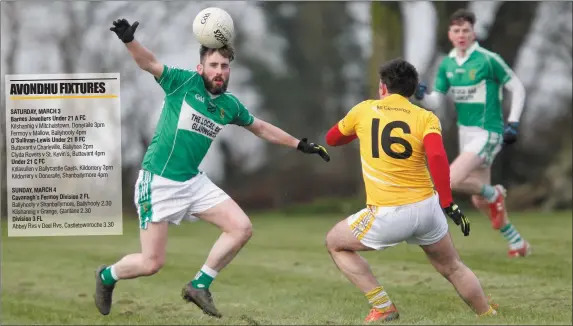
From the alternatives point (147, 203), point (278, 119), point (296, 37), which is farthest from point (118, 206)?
point (296, 37)

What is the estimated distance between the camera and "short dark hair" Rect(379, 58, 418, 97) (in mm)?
6176

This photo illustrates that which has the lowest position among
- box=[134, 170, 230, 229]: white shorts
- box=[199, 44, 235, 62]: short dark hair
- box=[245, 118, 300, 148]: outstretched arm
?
box=[134, 170, 230, 229]: white shorts

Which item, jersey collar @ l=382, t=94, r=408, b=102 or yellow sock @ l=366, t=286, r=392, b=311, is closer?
jersey collar @ l=382, t=94, r=408, b=102

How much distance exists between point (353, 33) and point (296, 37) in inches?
44.5

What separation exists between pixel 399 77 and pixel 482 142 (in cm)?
352

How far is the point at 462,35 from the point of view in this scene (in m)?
9.38

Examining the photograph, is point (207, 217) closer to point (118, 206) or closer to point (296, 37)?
point (118, 206)

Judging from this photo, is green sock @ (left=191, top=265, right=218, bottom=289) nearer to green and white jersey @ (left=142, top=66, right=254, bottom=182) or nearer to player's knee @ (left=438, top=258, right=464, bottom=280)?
green and white jersey @ (left=142, top=66, right=254, bottom=182)

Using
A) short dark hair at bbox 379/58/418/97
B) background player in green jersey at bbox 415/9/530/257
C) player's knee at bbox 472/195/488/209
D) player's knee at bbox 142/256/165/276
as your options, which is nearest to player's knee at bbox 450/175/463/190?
background player in green jersey at bbox 415/9/530/257

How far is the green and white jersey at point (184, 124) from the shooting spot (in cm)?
650

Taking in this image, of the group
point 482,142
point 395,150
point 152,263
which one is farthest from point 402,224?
point 482,142

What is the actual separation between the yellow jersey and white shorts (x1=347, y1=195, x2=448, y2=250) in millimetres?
54

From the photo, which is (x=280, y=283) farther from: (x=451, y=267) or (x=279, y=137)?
(x=451, y=267)

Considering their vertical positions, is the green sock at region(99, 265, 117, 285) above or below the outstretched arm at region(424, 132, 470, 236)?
below
